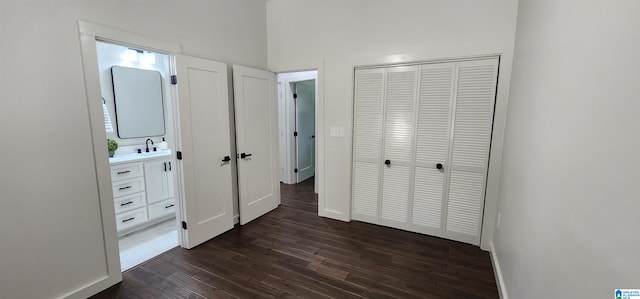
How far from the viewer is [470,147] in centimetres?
267

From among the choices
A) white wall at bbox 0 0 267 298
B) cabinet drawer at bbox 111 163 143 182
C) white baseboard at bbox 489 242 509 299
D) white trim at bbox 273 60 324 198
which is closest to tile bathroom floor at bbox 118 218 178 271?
white wall at bbox 0 0 267 298

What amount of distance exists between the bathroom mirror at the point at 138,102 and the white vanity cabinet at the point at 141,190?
0.55 metres

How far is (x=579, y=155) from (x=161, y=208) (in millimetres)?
4066

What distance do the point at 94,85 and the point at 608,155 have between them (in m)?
2.99

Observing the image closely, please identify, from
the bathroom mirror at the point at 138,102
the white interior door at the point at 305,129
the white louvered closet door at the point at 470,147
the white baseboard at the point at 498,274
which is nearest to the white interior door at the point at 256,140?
the white interior door at the point at 305,129

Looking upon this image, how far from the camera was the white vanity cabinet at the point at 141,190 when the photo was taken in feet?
9.55

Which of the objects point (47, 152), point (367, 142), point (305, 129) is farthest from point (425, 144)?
point (47, 152)

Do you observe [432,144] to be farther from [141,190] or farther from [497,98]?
[141,190]

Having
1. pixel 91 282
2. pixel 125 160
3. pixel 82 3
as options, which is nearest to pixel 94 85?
pixel 82 3

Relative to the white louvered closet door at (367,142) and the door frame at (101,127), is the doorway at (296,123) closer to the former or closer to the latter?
the white louvered closet door at (367,142)

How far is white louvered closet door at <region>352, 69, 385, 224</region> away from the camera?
306cm

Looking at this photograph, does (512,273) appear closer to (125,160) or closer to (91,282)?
(91,282)

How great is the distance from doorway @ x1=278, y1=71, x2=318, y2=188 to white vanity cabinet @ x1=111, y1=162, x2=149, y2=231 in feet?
8.38

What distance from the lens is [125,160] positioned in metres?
2.93
